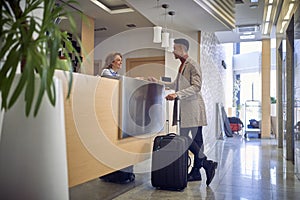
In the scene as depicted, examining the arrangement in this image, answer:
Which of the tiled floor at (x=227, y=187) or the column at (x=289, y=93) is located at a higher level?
the column at (x=289, y=93)

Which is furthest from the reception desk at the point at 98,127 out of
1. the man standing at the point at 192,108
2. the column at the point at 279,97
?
the column at the point at 279,97

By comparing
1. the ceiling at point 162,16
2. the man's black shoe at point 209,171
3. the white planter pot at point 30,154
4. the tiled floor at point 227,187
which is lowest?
the tiled floor at point 227,187

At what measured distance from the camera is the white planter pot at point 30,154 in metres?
1.40

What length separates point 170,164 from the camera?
10.3ft

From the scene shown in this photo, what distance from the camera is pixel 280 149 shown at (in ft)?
21.1

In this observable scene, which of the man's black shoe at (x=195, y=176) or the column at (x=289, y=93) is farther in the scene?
the column at (x=289, y=93)

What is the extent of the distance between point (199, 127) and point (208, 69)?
387cm

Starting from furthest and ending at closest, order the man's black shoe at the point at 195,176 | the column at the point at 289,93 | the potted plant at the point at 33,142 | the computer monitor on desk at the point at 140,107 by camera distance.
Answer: the column at the point at 289,93 → the man's black shoe at the point at 195,176 → the computer monitor on desk at the point at 140,107 → the potted plant at the point at 33,142

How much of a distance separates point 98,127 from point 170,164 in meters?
1.03

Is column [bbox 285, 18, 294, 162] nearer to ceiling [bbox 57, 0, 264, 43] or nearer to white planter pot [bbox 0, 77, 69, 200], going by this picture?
ceiling [bbox 57, 0, 264, 43]

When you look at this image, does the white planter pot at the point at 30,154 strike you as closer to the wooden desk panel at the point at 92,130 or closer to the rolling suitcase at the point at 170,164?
the wooden desk panel at the point at 92,130

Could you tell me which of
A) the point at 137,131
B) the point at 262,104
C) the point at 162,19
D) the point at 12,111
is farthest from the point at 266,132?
the point at 12,111

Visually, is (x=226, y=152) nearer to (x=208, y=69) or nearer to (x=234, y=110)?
(x=208, y=69)

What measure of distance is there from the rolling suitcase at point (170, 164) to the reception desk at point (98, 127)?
0.23 m
